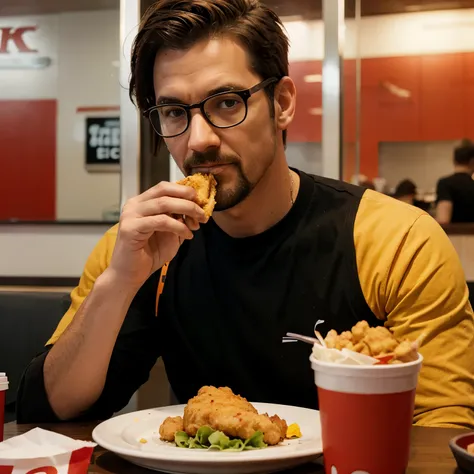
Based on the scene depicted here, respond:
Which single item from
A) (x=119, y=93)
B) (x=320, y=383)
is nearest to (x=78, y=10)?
(x=119, y=93)

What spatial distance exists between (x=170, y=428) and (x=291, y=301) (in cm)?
57

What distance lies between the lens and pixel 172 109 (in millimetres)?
1623

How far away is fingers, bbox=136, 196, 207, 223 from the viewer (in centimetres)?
138

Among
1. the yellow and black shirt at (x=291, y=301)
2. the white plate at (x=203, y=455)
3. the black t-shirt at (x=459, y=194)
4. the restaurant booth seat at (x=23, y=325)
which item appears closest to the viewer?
the white plate at (x=203, y=455)

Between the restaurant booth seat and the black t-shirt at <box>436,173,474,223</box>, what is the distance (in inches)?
100

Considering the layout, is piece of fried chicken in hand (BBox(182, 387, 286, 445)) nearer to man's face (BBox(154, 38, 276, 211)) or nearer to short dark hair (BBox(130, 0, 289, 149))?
man's face (BBox(154, 38, 276, 211))

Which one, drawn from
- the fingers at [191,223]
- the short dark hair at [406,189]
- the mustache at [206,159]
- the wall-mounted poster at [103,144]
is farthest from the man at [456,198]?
the fingers at [191,223]

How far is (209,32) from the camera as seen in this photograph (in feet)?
5.38

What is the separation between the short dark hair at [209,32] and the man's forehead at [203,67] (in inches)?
0.8

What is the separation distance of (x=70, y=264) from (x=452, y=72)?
413 cm

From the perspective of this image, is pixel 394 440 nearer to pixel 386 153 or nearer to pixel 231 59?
pixel 231 59

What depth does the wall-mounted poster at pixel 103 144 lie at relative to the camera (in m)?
3.46

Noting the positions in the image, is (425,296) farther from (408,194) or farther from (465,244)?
(408,194)

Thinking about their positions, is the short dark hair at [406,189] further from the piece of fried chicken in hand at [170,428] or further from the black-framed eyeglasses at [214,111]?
the piece of fried chicken in hand at [170,428]
